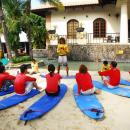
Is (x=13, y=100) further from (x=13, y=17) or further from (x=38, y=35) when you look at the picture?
(x=38, y=35)

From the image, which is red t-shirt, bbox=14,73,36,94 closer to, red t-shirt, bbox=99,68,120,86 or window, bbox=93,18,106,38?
red t-shirt, bbox=99,68,120,86

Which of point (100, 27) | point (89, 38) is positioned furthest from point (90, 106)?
point (100, 27)

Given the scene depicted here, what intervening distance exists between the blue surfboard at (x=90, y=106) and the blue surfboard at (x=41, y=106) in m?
0.55

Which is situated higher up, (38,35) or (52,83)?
(38,35)

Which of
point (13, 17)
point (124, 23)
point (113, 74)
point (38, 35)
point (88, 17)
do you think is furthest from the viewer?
point (38, 35)

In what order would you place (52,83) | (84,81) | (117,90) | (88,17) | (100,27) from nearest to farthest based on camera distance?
1. (52,83)
2. (84,81)
3. (117,90)
4. (100,27)
5. (88,17)

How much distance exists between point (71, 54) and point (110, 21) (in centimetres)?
497

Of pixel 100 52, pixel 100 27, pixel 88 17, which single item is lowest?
pixel 100 52

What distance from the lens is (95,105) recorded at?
773cm

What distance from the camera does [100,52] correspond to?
2064 centimetres

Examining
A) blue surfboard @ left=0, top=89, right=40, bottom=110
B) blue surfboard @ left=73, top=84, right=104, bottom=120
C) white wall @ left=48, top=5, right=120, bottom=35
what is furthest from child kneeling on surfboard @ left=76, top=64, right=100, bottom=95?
white wall @ left=48, top=5, right=120, bottom=35

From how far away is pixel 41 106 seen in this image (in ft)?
25.4

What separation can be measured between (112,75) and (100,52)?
11.0 metres

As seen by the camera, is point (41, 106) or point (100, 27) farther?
point (100, 27)
